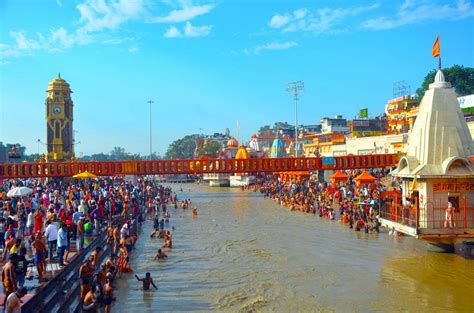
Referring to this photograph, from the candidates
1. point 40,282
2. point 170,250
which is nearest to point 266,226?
point 170,250

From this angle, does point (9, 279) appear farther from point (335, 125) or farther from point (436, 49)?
point (335, 125)

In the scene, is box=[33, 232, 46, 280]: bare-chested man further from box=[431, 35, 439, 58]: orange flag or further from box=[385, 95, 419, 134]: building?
box=[385, 95, 419, 134]: building

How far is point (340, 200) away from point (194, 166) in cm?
1836

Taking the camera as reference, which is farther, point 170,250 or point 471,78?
point 471,78

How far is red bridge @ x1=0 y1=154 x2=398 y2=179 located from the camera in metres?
44.6

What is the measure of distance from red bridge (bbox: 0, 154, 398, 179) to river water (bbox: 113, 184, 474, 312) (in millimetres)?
21112

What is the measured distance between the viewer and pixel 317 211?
36750 mm

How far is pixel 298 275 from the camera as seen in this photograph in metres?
16.8

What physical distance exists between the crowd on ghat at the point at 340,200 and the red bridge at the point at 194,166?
Answer: 1933 millimetres

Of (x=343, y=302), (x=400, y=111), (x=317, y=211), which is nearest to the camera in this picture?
(x=343, y=302)

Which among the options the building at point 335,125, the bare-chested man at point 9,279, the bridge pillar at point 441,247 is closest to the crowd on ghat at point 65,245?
the bare-chested man at point 9,279

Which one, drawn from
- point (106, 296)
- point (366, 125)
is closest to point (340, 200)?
point (106, 296)

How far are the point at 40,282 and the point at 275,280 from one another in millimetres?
8114

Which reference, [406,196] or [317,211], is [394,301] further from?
[317,211]
